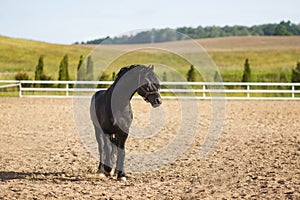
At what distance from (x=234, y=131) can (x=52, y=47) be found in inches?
2347

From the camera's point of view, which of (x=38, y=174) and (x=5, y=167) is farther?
(x=5, y=167)

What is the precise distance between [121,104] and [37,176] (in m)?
1.68

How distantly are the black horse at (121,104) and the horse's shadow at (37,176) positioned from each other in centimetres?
60

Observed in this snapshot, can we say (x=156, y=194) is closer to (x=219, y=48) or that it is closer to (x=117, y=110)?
(x=117, y=110)

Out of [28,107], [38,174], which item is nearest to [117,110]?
[38,174]

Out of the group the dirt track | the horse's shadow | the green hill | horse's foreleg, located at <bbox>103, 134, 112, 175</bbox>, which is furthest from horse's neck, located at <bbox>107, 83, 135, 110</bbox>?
the green hill

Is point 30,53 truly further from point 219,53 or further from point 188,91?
point 188,91

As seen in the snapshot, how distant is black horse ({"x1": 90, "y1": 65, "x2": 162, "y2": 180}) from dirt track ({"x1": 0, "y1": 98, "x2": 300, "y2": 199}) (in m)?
0.44

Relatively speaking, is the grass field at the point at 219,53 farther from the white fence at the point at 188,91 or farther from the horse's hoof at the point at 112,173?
the horse's hoof at the point at 112,173

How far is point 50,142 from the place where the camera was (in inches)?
432

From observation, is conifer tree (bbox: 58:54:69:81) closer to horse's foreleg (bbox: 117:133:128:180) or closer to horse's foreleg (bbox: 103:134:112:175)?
horse's foreleg (bbox: 103:134:112:175)

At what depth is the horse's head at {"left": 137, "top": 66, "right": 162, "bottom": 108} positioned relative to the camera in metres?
6.51

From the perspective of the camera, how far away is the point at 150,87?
21.4 ft

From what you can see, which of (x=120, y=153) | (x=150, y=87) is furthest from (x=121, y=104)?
(x=120, y=153)
